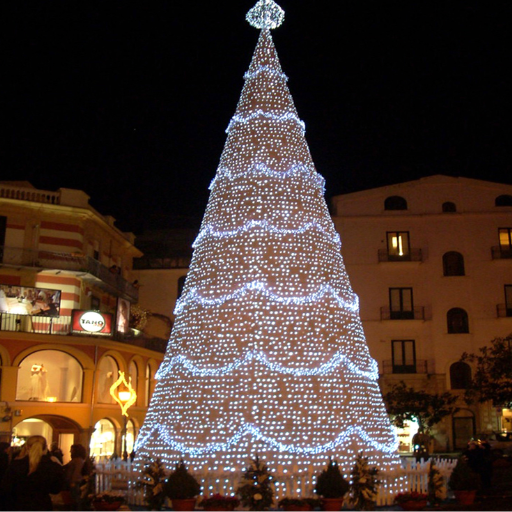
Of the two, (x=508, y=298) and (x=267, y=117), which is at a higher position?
(x=508, y=298)

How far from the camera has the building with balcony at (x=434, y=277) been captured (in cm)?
3148

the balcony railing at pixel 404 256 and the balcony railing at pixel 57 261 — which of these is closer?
the balcony railing at pixel 57 261

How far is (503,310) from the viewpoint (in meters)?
32.0

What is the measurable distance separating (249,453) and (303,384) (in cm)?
155

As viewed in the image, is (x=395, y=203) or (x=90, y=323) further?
(x=395, y=203)

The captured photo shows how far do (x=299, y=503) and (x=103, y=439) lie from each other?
18.8 metres

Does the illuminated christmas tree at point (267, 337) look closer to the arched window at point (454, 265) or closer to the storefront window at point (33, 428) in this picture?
the storefront window at point (33, 428)

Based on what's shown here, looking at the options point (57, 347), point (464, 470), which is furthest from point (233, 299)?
point (57, 347)

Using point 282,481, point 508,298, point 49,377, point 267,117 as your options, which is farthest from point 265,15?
point 508,298

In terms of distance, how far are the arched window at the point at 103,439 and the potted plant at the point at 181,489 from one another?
56.5 feet

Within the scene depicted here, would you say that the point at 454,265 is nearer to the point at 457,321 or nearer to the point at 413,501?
the point at 457,321

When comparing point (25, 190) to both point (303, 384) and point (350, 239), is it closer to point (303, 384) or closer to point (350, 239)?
point (350, 239)

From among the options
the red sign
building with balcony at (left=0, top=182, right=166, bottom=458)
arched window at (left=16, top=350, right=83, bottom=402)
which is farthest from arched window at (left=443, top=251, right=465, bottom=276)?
arched window at (left=16, top=350, right=83, bottom=402)

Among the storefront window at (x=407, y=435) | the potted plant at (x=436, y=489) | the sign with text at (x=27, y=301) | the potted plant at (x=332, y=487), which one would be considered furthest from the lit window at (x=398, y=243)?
the potted plant at (x=332, y=487)
